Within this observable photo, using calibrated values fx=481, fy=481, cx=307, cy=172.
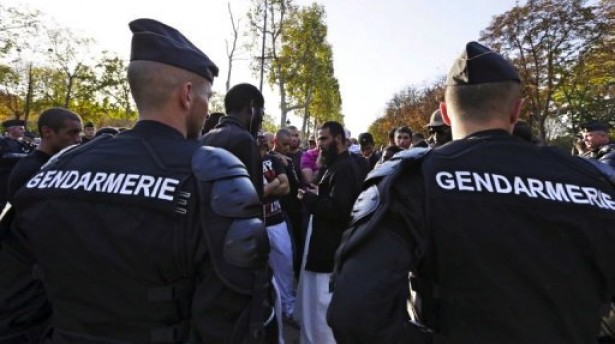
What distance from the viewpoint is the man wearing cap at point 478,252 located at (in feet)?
5.02

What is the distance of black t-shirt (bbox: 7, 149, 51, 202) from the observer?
2773 mm

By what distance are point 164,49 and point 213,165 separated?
1.85 ft

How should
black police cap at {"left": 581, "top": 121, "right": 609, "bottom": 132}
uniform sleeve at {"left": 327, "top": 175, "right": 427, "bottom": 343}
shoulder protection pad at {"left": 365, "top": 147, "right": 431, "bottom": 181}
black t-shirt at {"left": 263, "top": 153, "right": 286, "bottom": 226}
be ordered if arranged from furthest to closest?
black police cap at {"left": 581, "top": 121, "right": 609, "bottom": 132} → black t-shirt at {"left": 263, "top": 153, "right": 286, "bottom": 226} → shoulder protection pad at {"left": 365, "top": 147, "right": 431, "bottom": 181} → uniform sleeve at {"left": 327, "top": 175, "right": 427, "bottom": 343}

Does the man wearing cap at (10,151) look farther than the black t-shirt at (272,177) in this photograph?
No

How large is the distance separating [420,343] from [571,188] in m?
0.72

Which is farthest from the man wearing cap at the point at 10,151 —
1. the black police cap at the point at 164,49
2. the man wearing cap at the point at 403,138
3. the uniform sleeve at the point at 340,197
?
the man wearing cap at the point at 403,138

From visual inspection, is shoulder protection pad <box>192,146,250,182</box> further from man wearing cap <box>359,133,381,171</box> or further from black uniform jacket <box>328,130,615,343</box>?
man wearing cap <box>359,133,381,171</box>

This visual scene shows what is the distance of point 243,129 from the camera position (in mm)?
3703

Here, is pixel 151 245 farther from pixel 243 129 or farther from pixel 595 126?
pixel 595 126

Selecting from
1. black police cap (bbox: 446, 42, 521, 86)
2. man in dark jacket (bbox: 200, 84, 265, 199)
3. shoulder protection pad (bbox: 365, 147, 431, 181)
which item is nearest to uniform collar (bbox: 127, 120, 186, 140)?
shoulder protection pad (bbox: 365, 147, 431, 181)

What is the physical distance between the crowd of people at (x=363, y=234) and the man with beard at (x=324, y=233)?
2.57m

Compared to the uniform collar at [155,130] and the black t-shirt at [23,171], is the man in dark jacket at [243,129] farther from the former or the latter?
the uniform collar at [155,130]

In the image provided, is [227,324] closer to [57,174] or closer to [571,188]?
[57,174]

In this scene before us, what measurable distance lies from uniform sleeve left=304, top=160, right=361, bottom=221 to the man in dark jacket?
0.92 m
